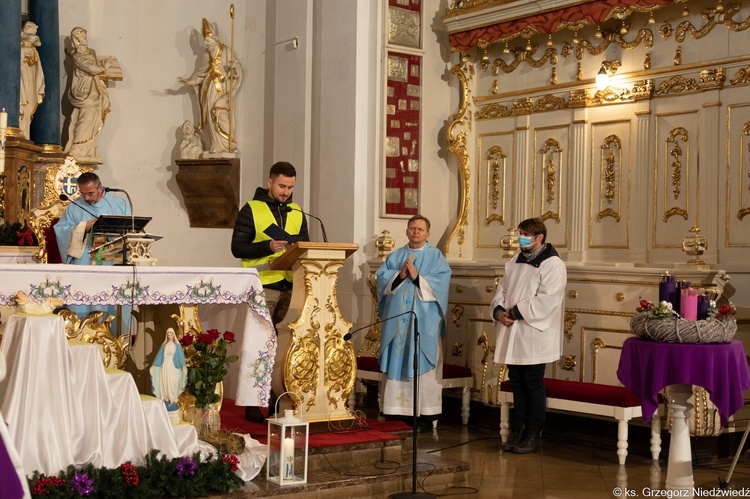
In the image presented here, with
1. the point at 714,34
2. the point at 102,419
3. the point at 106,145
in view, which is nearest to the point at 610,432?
the point at 714,34

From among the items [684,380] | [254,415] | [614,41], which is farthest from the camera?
[614,41]

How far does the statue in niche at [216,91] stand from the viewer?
10578mm

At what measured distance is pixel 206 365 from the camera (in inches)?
228

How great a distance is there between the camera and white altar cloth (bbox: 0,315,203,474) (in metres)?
5.07

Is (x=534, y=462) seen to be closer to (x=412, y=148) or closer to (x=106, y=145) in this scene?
(x=412, y=148)

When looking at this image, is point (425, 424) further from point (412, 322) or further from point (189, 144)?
point (189, 144)

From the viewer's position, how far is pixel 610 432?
7973mm

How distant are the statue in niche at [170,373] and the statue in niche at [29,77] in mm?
4351

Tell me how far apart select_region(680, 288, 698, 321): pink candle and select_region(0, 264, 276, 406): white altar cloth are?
2.49m

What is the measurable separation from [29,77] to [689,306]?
6.34m

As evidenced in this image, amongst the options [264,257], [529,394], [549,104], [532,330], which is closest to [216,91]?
[549,104]

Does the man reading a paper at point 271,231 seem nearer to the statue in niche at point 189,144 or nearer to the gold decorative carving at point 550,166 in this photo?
the gold decorative carving at point 550,166

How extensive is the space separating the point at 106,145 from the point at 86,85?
699 millimetres

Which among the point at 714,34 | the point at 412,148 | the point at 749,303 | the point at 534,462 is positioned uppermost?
the point at 714,34
